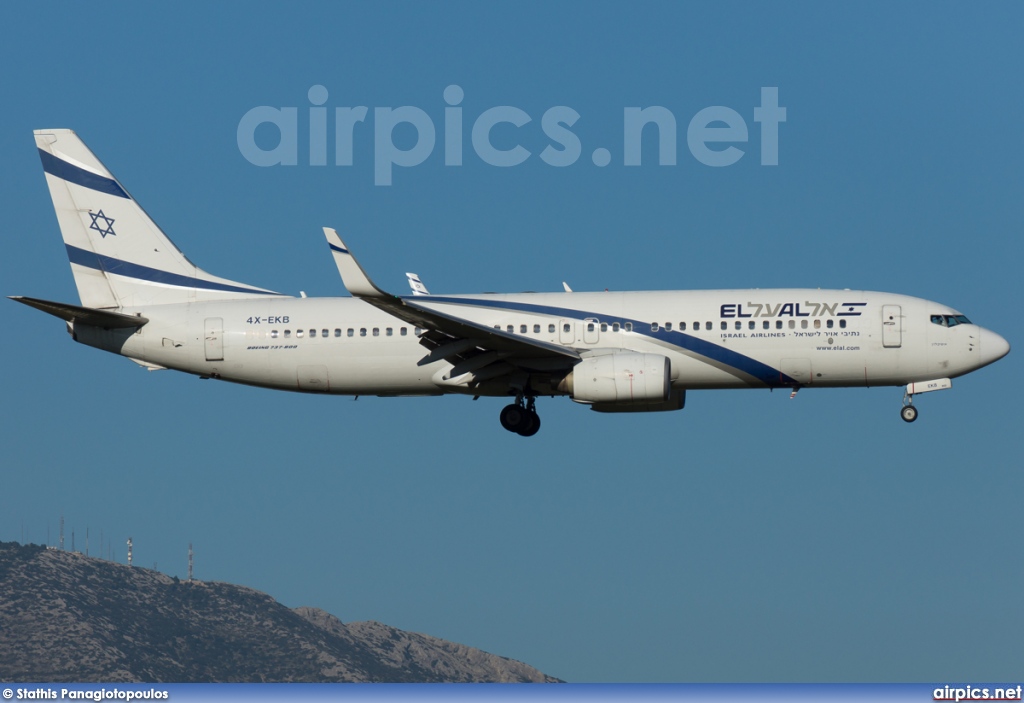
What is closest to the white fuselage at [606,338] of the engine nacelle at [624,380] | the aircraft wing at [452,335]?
the aircraft wing at [452,335]

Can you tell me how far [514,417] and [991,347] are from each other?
1490 cm

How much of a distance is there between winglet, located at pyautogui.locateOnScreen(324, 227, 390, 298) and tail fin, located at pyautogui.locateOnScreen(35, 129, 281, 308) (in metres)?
11.0

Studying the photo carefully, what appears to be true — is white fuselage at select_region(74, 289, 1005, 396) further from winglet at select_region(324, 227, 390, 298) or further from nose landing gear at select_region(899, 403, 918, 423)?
winglet at select_region(324, 227, 390, 298)

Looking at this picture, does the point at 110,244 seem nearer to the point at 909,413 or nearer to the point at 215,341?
the point at 215,341

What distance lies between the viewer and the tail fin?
173 feet

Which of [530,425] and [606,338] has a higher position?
[606,338]

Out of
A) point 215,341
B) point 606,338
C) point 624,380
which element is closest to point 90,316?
point 215,341

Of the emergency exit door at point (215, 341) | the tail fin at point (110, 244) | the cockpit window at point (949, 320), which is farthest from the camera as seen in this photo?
the tail fin at point (110, 244)

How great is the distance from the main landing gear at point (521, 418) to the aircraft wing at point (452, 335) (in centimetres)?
184

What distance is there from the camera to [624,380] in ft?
151

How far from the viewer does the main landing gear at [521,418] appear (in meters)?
49.5

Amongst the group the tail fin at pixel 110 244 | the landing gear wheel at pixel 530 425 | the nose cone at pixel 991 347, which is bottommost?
the landing gear wheel at pixel 530 425

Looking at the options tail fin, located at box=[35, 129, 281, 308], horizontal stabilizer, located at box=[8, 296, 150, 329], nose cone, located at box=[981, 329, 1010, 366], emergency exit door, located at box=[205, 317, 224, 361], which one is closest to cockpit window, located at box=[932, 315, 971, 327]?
nose cone, located at box=[981, 329, 1010, 366]

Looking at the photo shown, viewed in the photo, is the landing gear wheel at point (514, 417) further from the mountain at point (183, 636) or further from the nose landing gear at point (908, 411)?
the mountain at point (183, 636)
